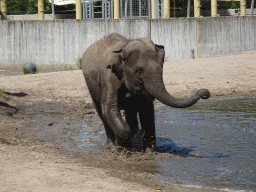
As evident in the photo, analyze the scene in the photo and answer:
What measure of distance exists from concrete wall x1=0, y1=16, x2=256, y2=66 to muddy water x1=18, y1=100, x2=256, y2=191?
795cm

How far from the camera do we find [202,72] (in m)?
15.3

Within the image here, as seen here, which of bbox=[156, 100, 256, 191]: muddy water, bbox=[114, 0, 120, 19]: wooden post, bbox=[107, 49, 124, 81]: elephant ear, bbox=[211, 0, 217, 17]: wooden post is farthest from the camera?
bbox=[211, 0, 217, 17]: wooden post

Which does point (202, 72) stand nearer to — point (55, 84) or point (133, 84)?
point (55, 84)

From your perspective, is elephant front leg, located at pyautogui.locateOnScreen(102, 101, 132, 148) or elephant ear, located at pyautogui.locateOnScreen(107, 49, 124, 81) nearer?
elephant ear, located at pyautogui.locateOnScreen(107, 49, 124, 81)

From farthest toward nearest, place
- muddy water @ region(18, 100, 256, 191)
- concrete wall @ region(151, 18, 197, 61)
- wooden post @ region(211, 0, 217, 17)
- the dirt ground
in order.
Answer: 1. wooden post @ region(211, 0, 217, 17)
2. concrete wall @ region(151, 18, 197, 61)
3. muddy water @ region(18, 100, 256, 191)
4. the dirt ground

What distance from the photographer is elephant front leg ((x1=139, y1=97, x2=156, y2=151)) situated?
692 centimetres

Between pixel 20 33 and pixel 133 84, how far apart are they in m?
15.0

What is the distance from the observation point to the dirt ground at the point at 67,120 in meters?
5.07

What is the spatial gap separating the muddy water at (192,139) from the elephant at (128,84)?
0.49 m

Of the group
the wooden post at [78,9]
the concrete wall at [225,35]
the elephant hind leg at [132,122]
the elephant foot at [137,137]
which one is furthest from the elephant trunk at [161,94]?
the wooden post at [78,9]

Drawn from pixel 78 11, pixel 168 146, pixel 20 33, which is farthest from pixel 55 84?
pixel 78 11

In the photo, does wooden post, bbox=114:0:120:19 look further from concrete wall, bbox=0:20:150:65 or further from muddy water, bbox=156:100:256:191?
muddy water, bbox=156:100:256:191

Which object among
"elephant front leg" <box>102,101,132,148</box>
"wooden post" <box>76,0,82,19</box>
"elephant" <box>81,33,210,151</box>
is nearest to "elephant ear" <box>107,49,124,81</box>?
"elephant" <box>81,33,210,151</box>

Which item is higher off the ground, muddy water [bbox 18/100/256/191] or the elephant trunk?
the elephant trunk
